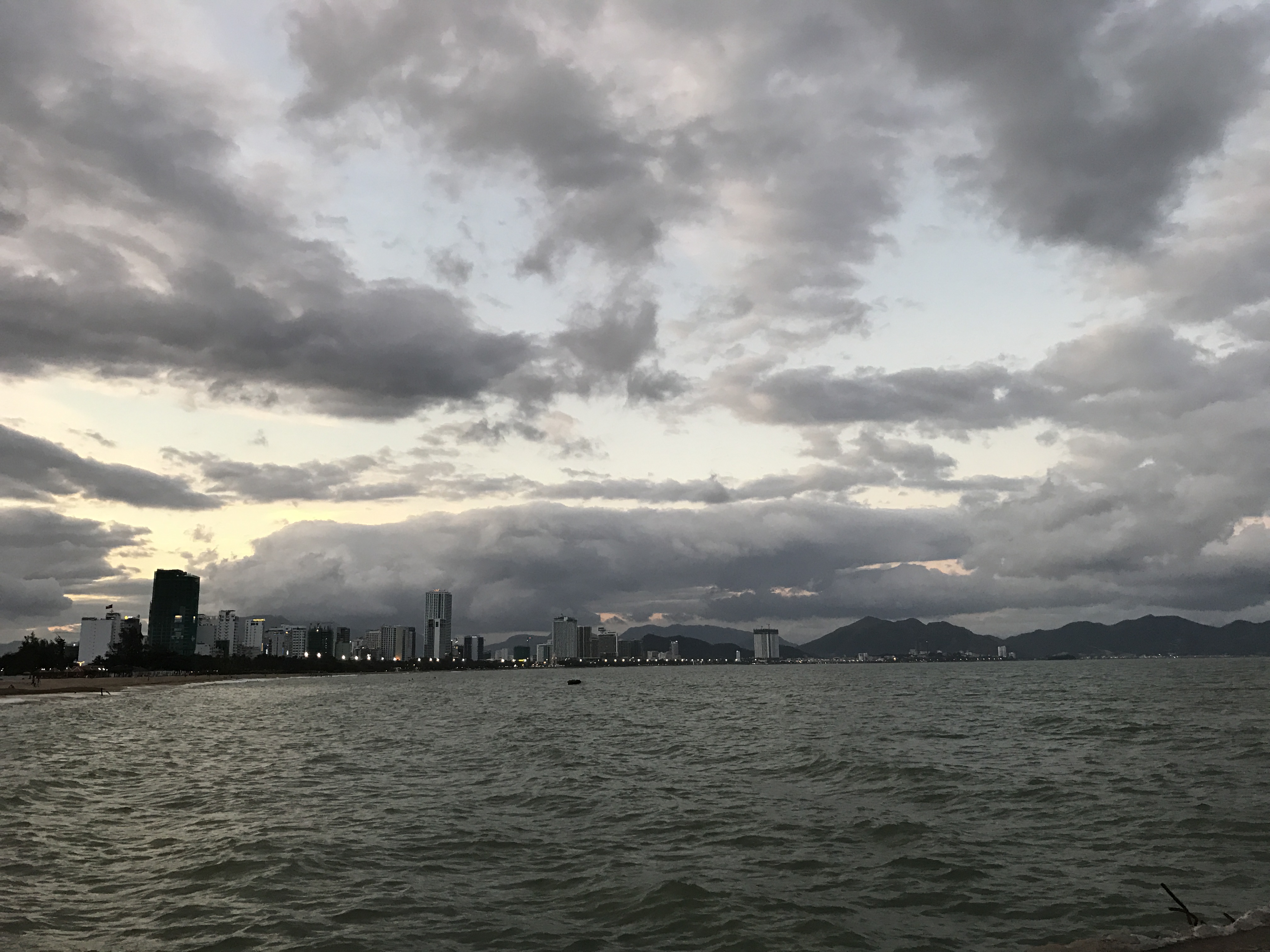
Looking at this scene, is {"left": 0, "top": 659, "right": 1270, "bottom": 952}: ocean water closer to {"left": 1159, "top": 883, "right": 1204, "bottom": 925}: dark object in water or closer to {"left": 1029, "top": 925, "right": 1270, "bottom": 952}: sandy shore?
{"left": 1159, "top": 883, "right": 1204, "bottom": 925}: dark object in water

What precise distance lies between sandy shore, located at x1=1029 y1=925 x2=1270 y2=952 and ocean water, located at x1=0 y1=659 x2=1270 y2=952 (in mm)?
2006

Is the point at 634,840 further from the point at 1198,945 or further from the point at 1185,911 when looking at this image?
the point at 1198,945

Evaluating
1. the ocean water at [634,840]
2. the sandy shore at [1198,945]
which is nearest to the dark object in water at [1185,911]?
the ocean water at [634,840]

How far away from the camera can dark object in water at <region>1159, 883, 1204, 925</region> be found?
1477 cm

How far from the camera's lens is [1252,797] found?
31438mm

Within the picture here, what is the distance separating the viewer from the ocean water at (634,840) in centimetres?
1814

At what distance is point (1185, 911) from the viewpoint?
15.3 m

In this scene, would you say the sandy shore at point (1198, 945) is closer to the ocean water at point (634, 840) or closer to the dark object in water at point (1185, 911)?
the dark object in water at point (1185, 911)

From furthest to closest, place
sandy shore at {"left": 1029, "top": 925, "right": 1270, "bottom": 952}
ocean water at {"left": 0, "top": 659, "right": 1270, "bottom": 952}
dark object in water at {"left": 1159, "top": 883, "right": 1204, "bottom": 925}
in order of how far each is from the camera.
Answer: ocean water at {"left": 0, "top": 659, "right": 1270, "bottom": 952} → dark object in water at {"left": 1159, "top": 883, "right": 1204, "bottom": 925} → sandy shore at {"left": 1029, "top": 925, "right": 1270, "bottom": 952}

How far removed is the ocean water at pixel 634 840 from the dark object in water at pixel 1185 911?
16.6 inches

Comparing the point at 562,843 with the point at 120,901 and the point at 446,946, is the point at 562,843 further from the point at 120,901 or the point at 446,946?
→ the point at 120,901

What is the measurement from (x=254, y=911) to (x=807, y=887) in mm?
13402

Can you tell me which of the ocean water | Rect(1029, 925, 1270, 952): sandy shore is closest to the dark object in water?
the ocean water

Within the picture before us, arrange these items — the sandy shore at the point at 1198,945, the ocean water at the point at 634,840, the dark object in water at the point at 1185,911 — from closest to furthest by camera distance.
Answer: the sandy shore at the point at 1198,945 < the dark object in water at the point at 1185,911 < the ocean water at the point at 634,840
